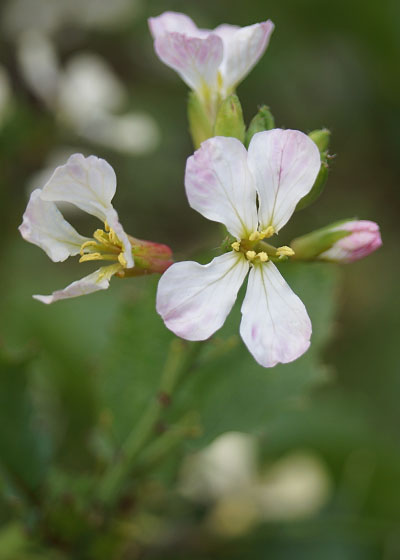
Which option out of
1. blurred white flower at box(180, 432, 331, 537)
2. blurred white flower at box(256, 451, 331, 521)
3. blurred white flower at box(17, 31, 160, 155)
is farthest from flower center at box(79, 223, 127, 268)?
blurred white flower at box(17, 31, 160, 155)

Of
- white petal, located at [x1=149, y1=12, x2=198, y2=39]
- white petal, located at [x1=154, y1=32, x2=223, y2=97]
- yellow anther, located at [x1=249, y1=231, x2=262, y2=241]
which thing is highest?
white petal, located at [x1=149, y1=12, x2=198, y2=39]

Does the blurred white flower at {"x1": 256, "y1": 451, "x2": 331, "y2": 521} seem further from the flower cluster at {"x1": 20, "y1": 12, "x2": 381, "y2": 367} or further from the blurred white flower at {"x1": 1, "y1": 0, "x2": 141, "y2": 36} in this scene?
the blurred white flower at {"x1": 1, "y1": 0, "x2": 141, "y2": 36}

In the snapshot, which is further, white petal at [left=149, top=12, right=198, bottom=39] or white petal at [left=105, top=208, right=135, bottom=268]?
white petal at [left=149, top=12, right=198, bottom=39]

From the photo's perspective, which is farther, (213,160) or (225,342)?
(225,342)

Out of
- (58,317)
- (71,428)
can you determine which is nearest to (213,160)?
(71,428)

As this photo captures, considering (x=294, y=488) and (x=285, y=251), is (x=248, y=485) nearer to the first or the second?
(x=294, y=488)

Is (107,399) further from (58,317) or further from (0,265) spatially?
(0,265)
